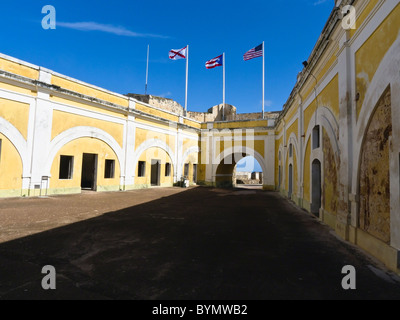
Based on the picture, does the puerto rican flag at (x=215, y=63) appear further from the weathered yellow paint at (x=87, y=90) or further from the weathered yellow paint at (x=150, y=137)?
the weathered yellow paint at (x=87, y=90)

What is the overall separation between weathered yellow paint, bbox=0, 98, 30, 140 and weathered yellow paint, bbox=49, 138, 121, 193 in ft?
6.52

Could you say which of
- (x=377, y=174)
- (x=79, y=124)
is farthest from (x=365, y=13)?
(x=79, y=124)

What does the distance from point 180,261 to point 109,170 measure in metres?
12.9

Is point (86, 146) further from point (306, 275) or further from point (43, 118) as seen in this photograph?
point (306, 275)

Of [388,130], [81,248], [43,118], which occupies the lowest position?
Answer: [81,248]

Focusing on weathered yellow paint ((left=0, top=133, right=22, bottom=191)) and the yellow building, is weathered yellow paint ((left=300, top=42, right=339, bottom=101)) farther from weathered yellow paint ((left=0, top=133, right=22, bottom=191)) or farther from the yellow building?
weathered yellow paint ((left=0, top=133, right=22, bottom=191))

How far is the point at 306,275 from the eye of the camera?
3143 mm

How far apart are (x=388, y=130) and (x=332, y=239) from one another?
2.54 metres

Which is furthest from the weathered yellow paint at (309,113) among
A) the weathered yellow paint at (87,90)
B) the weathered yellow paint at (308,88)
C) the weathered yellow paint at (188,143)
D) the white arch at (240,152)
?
the weathered yellow paint at (188,143)

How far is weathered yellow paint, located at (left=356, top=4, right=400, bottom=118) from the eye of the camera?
3.56m

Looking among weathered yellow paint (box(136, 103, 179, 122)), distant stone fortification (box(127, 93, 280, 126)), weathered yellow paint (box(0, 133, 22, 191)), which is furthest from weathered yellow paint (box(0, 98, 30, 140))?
distant stone fortification (box(127, 93, 280, 126))

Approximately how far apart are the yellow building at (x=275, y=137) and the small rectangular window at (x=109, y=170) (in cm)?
6

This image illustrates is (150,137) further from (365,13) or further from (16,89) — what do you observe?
(365,13)
